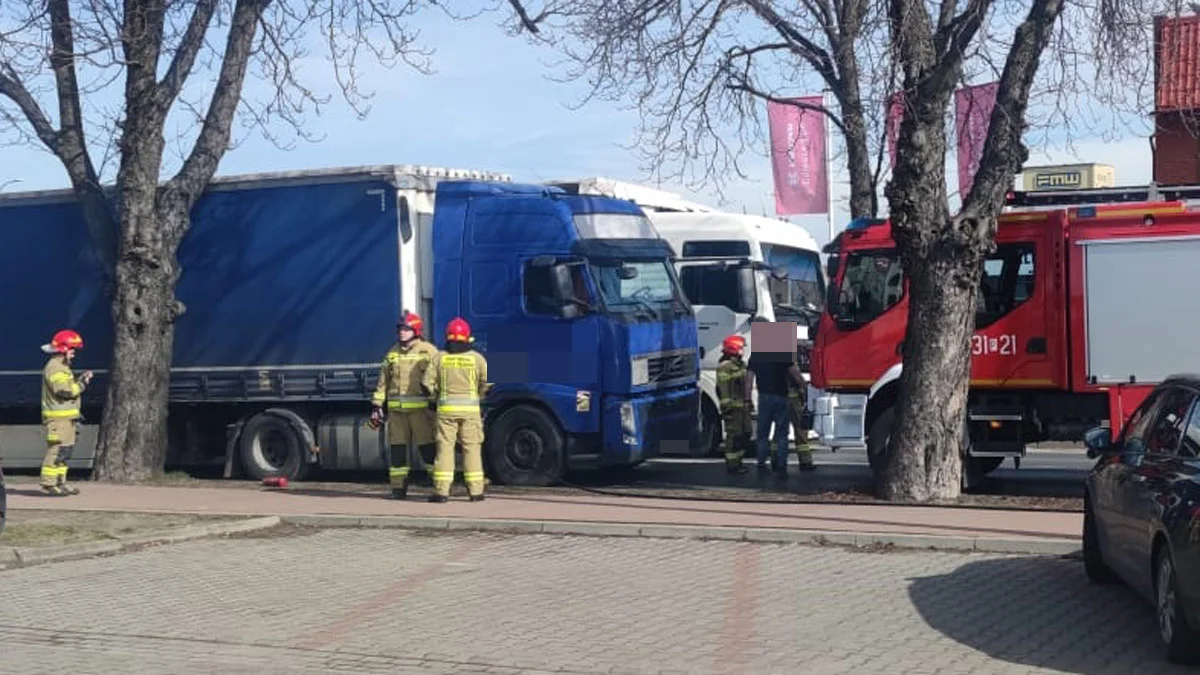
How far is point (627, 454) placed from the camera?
16.5 m

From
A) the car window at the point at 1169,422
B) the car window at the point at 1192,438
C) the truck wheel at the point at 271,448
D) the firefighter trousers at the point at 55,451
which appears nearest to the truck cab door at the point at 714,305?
the truck wheel at the point at 271,448

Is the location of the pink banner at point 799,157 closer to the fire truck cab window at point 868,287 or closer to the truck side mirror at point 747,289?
the truck side mirror at point 747,289

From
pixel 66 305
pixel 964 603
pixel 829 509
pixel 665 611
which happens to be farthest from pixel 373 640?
pixel 66 305

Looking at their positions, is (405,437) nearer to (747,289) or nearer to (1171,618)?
(747,289)

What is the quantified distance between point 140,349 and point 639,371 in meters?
5.80

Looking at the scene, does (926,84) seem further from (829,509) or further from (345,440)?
(345,440)

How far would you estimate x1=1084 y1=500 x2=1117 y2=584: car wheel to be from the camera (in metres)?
Answer: 10.2

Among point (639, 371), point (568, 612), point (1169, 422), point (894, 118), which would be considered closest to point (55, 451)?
point (639, 371)

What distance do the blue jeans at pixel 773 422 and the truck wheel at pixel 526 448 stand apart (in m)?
2.70

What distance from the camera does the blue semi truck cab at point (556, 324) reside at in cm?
1641

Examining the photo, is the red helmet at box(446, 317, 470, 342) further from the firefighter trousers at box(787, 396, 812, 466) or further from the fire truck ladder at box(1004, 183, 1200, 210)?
the fire truck ladder at box(1004, 183, 1200, 210)

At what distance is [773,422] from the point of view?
59.2 ft

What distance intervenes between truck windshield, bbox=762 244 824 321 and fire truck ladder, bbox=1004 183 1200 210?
16.0 feet

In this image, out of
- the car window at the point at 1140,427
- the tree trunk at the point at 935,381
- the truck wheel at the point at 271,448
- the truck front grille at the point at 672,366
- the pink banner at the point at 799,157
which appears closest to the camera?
the car window at the point at 1140,427
